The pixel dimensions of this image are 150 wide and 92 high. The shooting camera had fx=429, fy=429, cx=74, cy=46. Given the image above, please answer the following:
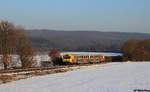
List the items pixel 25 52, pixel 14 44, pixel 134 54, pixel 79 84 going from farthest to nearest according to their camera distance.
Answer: pixel 134 54 → pixel 14 44 → pixel 25 52 → pixel 79 84

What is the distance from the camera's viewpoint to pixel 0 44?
66.9 metres

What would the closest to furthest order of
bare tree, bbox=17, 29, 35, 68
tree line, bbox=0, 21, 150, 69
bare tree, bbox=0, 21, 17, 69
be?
bare tree, bbox=0, 21, 17, 69, tree line, bbox=0, 21, 150, 69, bare tree, bbox=17, 29, 35, 68

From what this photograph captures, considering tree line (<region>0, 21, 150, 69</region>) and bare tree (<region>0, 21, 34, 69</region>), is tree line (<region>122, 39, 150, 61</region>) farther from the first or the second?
bare tree (<region>0, 21, 34, 69</region>)

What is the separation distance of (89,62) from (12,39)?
18.3m

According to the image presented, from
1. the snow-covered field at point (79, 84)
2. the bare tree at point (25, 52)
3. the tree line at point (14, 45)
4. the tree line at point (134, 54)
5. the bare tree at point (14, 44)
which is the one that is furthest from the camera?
the tree line at point (134, 54)

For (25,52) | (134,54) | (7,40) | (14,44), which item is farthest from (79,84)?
(134,54)

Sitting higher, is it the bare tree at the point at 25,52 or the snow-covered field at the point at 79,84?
the bare tree at the point at 25,52

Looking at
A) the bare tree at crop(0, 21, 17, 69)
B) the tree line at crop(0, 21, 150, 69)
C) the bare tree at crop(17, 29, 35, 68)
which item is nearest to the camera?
the bare tree at crop(0, 21, 17, 69)

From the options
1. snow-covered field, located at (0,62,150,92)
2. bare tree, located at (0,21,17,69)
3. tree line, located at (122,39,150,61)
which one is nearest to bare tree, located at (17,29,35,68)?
bare tree, located at (0,21,17,69)

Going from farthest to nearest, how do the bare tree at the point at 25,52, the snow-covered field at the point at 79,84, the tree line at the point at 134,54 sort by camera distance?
1. the tree line at the point at 134,54
2. the bare tree at the point at 25,52
3. the snow-covered field at the point at 79,84

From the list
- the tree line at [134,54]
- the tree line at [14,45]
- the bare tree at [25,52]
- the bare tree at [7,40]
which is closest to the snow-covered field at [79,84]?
the bare tree at [7,40]

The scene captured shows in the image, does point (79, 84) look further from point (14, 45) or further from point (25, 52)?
point (14, 45)

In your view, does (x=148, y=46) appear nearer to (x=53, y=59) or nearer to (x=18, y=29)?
(x=53, y=59)

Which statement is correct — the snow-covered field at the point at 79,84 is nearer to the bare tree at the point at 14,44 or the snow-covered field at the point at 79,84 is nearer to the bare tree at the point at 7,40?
the bare tree at the point at 7,40
